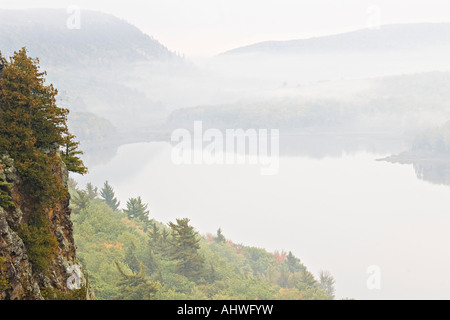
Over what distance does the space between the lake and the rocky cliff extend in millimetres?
67214

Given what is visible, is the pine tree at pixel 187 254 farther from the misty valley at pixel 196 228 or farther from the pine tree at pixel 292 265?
the pine tree at pixel 292 265

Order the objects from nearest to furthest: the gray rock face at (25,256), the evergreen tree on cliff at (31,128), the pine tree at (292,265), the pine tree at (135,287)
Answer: the gray rock face at (25,256) → the evergreen tree on cliff at (31,128) → the pine tree at (135,287) → the pine tree at (292,265)

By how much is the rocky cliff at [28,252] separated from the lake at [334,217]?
6721 centimetres

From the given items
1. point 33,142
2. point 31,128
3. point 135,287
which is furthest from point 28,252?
point 135,287

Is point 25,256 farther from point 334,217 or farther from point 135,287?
point 334,217

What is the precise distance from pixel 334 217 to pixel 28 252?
124677mm

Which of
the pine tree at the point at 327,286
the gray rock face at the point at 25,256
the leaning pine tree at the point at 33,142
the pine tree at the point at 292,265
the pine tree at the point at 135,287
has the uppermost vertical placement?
the leaning pine tree at the point at 33,142

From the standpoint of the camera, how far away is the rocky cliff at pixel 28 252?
13812 mm

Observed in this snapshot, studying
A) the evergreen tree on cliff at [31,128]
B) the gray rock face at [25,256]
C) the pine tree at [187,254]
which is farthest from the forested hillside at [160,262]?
the evergreen tree on cliff at [31,128]

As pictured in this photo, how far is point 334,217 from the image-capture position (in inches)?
5276
